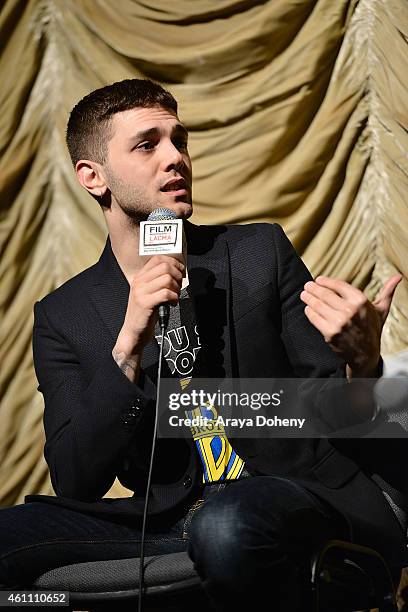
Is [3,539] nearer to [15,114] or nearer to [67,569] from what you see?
[67,569]

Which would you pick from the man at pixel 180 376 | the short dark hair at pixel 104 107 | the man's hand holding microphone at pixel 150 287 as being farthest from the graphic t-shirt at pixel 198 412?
the short dark hair at pixel 104 107

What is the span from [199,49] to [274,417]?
1700 mm

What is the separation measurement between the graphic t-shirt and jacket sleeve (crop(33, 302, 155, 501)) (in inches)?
2.8

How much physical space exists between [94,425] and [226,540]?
0.40 metres

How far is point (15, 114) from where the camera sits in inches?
124

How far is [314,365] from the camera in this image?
5.58 feet

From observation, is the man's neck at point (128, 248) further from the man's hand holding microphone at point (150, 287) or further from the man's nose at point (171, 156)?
the man's hand holding microphone at point (150, 287)

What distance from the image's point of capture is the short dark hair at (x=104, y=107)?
6.49 ft

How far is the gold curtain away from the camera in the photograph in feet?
9.72

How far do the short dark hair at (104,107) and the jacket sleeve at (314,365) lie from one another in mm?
386

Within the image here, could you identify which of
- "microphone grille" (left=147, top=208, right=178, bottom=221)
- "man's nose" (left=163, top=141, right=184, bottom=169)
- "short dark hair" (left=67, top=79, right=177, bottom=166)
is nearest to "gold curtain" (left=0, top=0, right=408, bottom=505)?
"short dark hair" (left=67, top=79, right=177, bottom=166)

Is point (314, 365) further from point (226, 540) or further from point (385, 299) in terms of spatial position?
point (226, 540)

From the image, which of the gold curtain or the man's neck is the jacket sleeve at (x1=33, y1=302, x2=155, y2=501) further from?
the gold curtain

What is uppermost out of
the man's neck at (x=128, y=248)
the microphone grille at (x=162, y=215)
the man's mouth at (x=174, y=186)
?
the man's mouth at (x=174, y=186)
